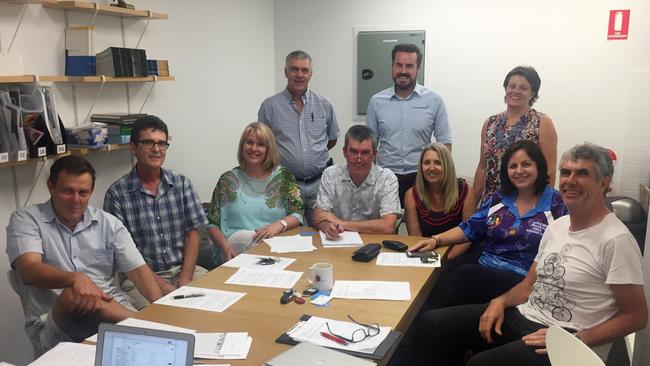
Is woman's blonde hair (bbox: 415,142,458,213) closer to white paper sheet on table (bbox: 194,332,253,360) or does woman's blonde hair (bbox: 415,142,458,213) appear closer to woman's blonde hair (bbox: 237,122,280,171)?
woman's blonde hair (bbox: 237,122,280,171)

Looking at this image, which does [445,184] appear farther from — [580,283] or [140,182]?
[140,182]

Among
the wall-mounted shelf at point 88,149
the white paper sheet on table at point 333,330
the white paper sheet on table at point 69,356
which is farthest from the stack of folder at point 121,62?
the white paper sheet on table at point 333,330

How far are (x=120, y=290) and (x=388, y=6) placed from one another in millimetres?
3591

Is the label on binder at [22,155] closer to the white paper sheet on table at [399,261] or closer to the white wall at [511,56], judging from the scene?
the white paper sheet on table at [399,261]

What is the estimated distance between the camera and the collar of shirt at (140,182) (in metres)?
2.81

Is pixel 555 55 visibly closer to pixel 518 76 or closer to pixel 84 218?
pixel 518 76

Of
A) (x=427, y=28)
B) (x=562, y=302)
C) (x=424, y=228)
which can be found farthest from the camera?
(x=427, y=28)

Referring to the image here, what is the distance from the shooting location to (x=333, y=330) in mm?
1752

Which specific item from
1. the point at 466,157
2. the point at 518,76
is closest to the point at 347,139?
the point at 518,76

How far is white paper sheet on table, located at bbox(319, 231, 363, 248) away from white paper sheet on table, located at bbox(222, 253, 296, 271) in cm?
30

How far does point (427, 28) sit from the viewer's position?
4.82 metres

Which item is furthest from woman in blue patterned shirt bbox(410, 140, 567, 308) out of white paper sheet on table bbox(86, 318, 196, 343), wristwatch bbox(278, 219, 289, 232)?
white paper sheet on table bbox(86, 318, 196, 343)

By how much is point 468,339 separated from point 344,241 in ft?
2.63

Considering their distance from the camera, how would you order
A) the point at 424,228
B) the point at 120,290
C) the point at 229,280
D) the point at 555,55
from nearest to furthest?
the point at 229,280
the point at 120,290
the point at 424,228
the point at 555,55
